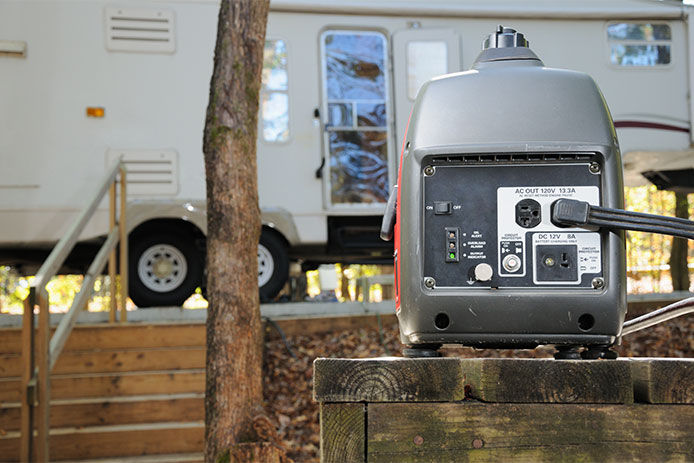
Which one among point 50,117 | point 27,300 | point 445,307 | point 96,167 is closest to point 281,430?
point 27,300

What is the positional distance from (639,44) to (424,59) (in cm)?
193

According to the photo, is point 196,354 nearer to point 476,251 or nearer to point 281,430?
point 281,430

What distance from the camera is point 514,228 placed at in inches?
53.5

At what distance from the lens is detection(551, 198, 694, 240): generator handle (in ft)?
4.25

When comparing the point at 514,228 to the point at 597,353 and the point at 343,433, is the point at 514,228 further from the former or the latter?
the point at 343,433

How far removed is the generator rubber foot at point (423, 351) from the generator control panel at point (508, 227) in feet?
0.46

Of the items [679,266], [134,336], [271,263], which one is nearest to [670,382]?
[134,336]

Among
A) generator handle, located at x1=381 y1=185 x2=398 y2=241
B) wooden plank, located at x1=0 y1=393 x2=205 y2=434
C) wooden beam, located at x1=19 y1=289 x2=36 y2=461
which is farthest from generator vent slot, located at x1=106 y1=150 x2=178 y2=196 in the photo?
generator handle, located at x1=381 y1=185 x2=398 y2=241

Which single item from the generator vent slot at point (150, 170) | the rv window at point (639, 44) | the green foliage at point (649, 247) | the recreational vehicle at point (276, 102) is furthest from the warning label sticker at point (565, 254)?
the green foliage at point (649, 247)

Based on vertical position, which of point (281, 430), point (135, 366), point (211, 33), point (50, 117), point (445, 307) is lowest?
point (281, 430)

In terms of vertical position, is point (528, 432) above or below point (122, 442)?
above

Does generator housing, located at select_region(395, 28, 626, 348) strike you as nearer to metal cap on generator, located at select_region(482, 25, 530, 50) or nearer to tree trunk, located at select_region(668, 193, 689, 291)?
metal cap on generator, located at select_region(482, 25, 530, 50)

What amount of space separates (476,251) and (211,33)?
5936 millimetres

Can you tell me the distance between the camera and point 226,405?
14.2 ft
